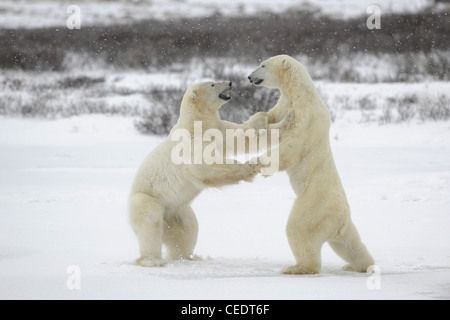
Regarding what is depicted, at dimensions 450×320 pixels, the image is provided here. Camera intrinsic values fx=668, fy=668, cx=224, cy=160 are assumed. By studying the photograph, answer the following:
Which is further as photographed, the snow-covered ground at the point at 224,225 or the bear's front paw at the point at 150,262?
the bear's front paw at the point at 150,262

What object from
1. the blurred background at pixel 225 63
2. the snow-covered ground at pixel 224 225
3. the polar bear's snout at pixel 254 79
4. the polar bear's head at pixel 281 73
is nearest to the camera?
the snow-covered ground at pixel 224 225

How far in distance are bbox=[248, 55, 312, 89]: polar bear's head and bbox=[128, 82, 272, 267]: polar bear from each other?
9.5 inches

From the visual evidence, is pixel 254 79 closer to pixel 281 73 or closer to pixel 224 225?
pixel 281 73

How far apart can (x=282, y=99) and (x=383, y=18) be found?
1485 cm

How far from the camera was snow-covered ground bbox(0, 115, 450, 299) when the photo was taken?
3182 millimetres

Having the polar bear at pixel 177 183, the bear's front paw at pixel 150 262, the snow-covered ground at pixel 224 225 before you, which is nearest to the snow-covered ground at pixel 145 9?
the snow-covered ground at pixel 224 225

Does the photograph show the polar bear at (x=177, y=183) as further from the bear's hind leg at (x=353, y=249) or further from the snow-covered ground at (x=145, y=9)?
the snow-covered ground at (x=145, y=9)

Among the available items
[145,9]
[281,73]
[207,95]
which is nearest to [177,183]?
[207,95]

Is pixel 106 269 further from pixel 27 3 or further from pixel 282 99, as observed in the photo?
pixel 27 3

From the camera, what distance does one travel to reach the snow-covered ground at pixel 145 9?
79.7 feet

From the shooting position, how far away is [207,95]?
4.04 m

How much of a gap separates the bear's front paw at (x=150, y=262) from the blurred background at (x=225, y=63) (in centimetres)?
637

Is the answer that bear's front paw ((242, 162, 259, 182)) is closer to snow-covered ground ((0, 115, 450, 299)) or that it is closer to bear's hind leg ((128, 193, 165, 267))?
snow-covered ground ((0, 115, 450, 299))

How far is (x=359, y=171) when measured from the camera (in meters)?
7.67
